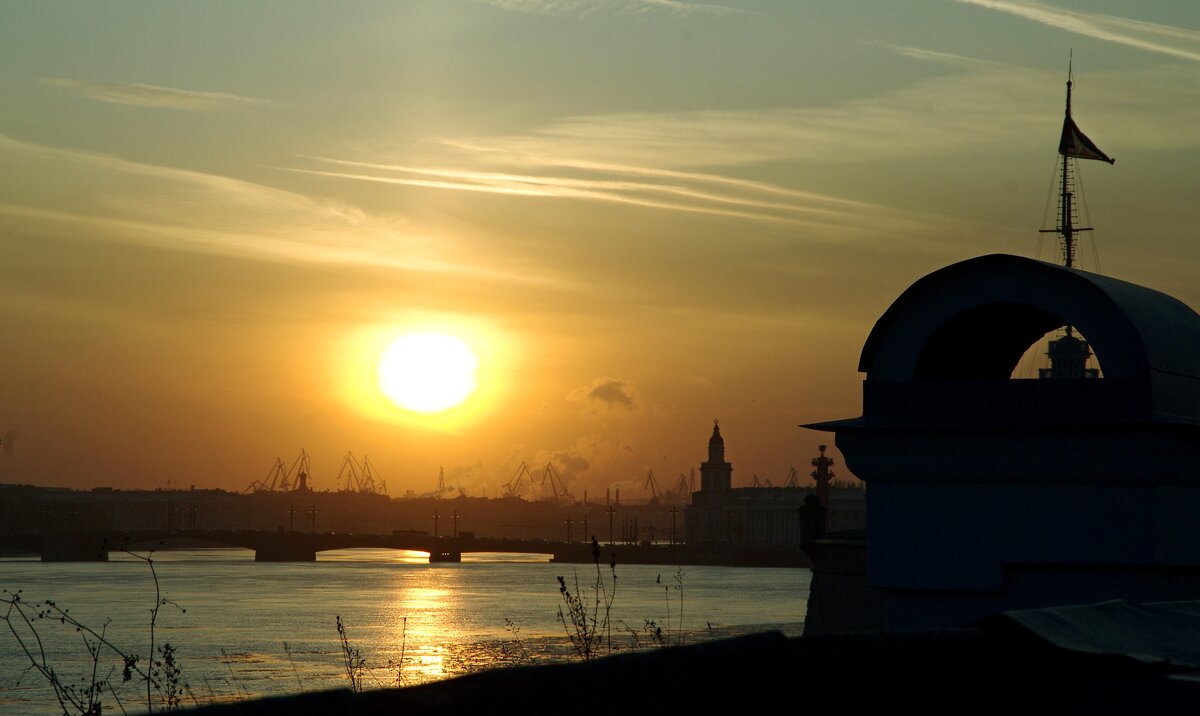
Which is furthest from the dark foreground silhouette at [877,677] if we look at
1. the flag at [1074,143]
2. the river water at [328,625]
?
the flag at [1074,143]

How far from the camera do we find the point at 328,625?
82500 mm

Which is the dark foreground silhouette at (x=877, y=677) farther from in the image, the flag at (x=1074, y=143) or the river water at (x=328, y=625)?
the flag at (x=1074, y=143)

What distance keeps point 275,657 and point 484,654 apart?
8427 mm

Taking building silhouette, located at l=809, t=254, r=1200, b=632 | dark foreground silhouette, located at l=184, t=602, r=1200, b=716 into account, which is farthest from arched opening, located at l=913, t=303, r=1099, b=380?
dark foreground silhouette, located at l=184, t=602, r=1200, b=716

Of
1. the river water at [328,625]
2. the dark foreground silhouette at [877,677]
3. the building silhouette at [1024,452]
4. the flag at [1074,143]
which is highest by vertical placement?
the flag at [1074,143]

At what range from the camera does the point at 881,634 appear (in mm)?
6258

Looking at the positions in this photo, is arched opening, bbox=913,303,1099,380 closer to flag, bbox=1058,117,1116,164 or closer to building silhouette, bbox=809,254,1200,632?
building silhouette, bbox=809,254,1200,632

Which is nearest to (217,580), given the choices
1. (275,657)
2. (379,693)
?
(275,657)

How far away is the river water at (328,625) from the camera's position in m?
45.0

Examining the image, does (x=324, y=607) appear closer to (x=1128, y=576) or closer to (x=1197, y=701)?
(x=1128, y=576)

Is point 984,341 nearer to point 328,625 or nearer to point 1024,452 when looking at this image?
point 1024,452

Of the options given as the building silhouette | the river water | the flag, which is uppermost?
the flag

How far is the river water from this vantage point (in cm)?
4497

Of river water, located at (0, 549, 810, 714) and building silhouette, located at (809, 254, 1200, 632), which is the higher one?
building silhouette, located at (809, 254, 1200, 632)
